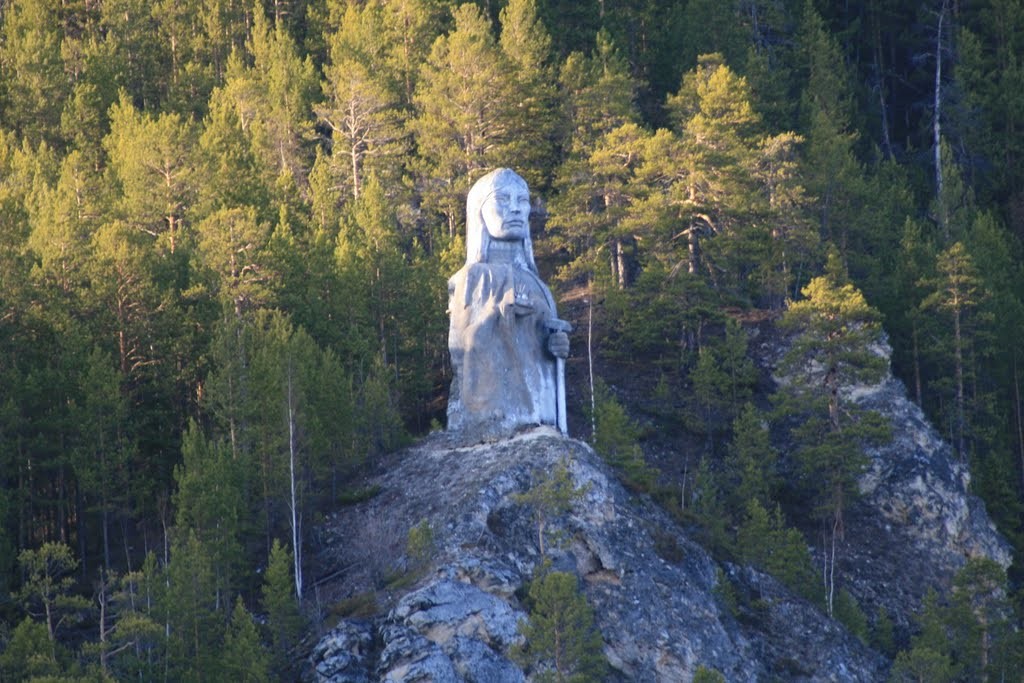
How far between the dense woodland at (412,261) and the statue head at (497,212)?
4.90m

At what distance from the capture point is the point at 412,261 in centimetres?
5375

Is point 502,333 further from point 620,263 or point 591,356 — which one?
point 620,263

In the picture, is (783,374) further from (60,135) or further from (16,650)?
(60,135)

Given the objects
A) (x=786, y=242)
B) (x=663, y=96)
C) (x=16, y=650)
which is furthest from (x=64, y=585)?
(x=663, y=96)

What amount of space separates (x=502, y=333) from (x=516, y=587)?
5191 millimetres

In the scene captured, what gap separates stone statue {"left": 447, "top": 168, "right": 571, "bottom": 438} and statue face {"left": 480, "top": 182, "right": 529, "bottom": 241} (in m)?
0.02

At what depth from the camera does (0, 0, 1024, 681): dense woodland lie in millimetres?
38156

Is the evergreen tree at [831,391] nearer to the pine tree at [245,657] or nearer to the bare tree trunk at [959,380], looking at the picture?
the bare tree trunk at [959,380]

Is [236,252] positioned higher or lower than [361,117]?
lower

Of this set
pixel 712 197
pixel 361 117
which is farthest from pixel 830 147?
pixel 361 117

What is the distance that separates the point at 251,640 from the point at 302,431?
7.56 meters

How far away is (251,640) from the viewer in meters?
31.5

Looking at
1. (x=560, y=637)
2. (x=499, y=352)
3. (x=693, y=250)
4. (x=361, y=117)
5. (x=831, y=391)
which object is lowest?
(x=560, y=637)

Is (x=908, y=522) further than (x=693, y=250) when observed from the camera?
No
